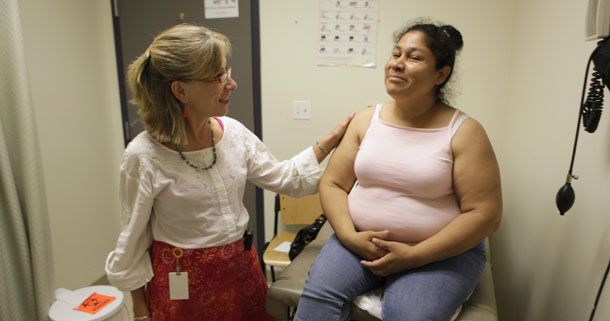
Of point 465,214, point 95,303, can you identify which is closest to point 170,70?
point 465,214

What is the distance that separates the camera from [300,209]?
7.74 ft

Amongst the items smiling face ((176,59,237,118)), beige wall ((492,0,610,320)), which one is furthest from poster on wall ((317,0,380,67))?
smiling face ((176,59,237,118))

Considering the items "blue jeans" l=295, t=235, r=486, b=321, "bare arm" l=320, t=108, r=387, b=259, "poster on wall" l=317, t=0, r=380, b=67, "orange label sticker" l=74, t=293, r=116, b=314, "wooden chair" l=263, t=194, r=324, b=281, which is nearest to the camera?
"blue jeans" l=295, t=235, r=486, b=321

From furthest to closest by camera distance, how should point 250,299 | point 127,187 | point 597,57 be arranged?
point 250,299
point 127,187
point 597,57

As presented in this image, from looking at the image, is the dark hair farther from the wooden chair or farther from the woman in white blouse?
the wooden chair

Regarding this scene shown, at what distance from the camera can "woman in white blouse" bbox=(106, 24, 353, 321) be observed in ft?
3.37

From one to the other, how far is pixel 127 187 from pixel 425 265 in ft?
3.03

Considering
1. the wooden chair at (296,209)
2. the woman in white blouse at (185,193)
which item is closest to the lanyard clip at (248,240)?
the woman in white blouse at (185,193)

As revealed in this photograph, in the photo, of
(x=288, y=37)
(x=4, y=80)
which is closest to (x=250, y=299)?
(x=4, y=80)

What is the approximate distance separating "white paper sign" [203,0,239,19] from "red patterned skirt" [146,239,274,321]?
161 centimetres

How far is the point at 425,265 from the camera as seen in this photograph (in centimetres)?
107

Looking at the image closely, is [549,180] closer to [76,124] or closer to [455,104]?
[455,104]

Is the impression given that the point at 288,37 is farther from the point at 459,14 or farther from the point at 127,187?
the point at 127,187

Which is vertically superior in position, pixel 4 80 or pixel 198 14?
pixel 198 14
